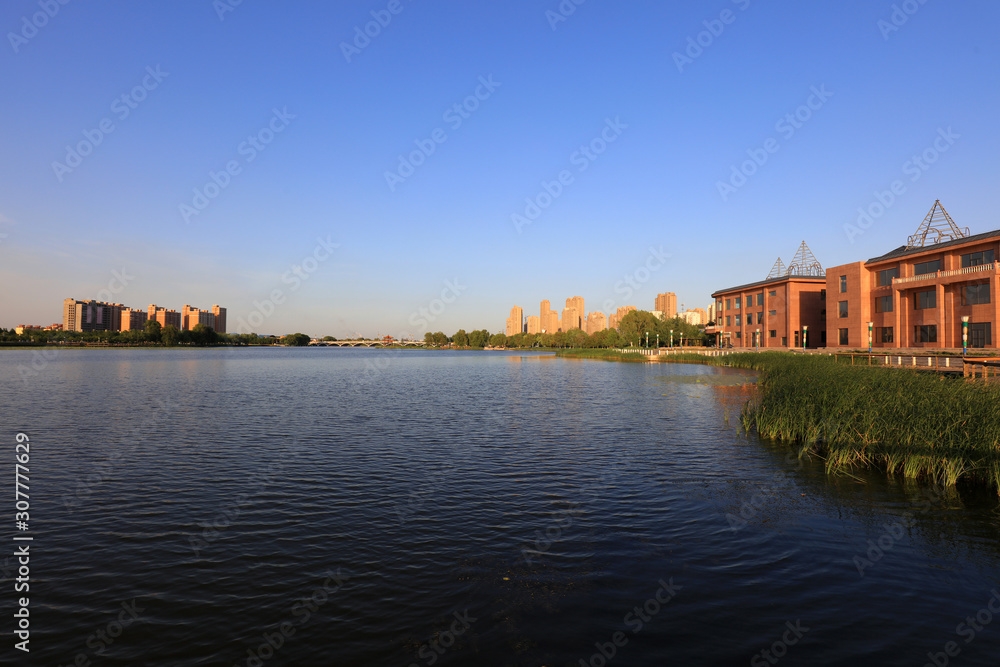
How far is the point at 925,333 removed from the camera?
209 feet

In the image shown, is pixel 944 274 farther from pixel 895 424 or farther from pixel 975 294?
pixel 895 424

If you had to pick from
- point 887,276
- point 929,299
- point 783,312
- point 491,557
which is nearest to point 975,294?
point 929,299

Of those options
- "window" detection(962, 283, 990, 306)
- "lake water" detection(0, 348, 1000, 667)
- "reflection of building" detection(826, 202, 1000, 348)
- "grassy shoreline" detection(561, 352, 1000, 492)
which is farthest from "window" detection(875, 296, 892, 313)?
"lake water" detection(0, 348, 1000, 667)

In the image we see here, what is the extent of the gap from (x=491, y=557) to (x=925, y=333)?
74.8m

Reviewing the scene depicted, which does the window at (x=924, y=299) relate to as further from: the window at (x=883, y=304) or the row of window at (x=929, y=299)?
the window at (x=883, y=304)

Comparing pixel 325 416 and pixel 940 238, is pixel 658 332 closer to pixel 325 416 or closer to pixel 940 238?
pixel 940 238

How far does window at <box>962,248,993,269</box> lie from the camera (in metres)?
56.6

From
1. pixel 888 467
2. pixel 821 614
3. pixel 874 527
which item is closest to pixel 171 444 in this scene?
pixel 821 614

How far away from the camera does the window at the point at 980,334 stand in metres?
54.8

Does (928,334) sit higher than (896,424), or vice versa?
(928,334)

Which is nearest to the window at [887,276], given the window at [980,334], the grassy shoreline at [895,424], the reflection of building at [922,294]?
the reflection of building at [922,294]

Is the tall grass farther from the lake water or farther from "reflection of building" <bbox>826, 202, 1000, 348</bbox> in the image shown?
"reflection of building" <bbox>826, 202, 1000, 348</bbox>

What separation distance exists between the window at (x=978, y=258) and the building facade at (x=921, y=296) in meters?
0.10

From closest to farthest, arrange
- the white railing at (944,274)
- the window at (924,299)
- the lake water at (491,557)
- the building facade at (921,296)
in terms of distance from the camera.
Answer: the lake water at (491,557)
the white railing at (944,274)
the building facade at (921,296)
the window at (924,299)
